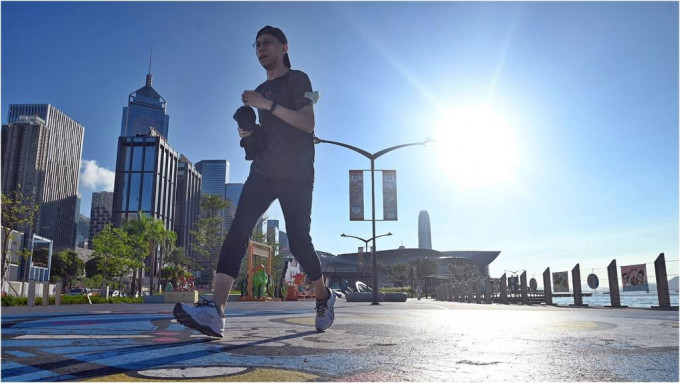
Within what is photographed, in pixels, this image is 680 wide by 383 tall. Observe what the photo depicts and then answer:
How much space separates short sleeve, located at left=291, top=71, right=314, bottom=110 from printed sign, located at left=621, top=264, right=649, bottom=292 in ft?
47.7

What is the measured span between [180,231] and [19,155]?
51397 millimetres

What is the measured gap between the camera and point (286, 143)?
351 centimetres

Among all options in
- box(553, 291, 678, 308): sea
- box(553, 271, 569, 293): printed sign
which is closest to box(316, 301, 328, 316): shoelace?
box(553, 291, 678, 308): sea

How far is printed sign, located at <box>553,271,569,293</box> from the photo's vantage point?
19.4m

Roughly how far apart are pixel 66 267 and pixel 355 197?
82.3m

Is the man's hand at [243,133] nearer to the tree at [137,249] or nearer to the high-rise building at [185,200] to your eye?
the tree at [137,249]

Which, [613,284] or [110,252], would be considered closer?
[613,284]

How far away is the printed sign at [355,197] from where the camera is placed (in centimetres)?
2198

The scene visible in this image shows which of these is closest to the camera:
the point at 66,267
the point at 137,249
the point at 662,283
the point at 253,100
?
the point at 253,100

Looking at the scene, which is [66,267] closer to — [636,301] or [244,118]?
[244,118]

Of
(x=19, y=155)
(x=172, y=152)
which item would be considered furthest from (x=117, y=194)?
(x=19, y=155)

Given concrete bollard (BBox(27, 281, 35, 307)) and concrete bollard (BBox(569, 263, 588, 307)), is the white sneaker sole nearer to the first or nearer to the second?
concrete bollard (BBox(27, 281, 35, 307))

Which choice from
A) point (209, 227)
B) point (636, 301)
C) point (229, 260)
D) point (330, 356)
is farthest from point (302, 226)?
point (636, 301)

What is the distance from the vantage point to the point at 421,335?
3559 mm
